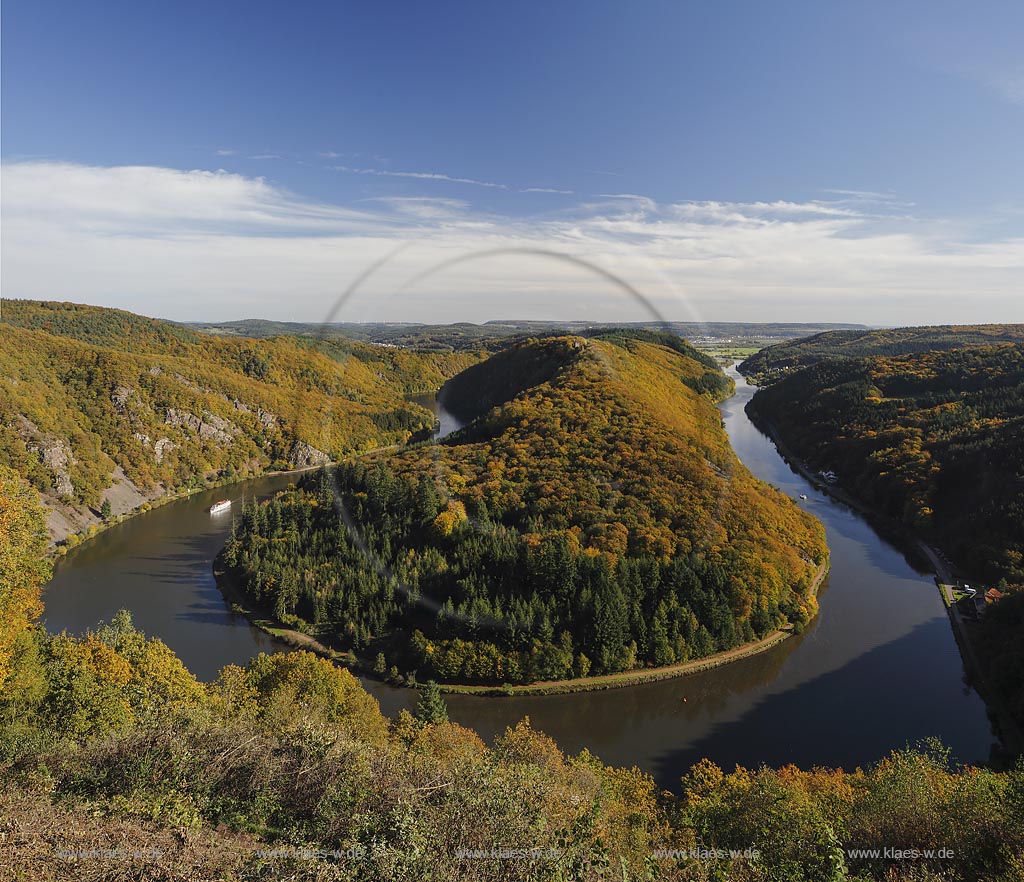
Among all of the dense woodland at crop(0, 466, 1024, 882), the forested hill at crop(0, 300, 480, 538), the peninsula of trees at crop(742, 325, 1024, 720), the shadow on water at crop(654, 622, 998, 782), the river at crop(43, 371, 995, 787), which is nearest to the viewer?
the dense woodland at crop(0, 466, 1024, 882)

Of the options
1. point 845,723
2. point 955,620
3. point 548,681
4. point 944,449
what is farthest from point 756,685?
point 944,449

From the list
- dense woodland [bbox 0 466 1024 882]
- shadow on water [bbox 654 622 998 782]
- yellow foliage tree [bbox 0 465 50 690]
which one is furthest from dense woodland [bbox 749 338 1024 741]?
yellow foliage tree [bbox 0 465 50 690]

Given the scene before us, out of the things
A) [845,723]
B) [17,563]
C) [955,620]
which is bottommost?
[845,723]

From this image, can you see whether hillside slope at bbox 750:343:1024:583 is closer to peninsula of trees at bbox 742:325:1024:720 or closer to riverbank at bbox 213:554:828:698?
peninsula of trees at bbox 742:325:1024:720

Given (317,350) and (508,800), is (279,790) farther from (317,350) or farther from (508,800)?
(317,350)

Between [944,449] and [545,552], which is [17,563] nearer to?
[545,552]
